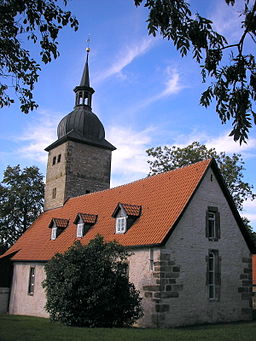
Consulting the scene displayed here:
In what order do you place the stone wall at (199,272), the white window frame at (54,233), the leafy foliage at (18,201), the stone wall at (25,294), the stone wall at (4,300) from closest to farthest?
the stone wall at (199,272), the stone wall at (25,294), the white window frame at (54,233), the stone wall at (4,300), the leafy foliage at (18,201)

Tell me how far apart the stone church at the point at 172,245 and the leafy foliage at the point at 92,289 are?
126cm

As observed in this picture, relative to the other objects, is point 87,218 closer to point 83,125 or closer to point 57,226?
point 57,226

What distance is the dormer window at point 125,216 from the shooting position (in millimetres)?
19875

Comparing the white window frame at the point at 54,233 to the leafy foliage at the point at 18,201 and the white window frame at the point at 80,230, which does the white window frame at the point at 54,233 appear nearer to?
the white window frame at the point at 80,230

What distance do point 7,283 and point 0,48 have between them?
22.1m

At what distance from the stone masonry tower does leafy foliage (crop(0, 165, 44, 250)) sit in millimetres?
5587

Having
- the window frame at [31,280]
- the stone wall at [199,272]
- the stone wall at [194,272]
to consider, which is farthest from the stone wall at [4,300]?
the stone wall at [199,272]

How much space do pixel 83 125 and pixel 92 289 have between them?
1910 centimetres

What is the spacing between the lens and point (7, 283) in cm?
2742

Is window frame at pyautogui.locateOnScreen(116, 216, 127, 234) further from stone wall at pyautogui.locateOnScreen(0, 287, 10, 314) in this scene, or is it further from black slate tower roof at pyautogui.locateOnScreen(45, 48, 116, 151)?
black slate tower roof at pyautogui.locateOnScreen(45, 48, 116, 151)

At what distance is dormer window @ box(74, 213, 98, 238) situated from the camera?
23.0 metres

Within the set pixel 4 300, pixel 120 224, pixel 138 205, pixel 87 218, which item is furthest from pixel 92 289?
pixel 4 300

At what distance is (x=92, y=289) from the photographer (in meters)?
15.5

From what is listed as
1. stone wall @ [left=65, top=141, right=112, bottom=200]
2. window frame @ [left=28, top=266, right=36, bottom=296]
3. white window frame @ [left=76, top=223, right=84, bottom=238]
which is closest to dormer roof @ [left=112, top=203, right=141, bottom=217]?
white window frame @ [left=76, top=223, right=84, bottom=238]
